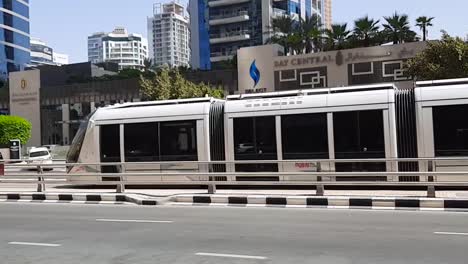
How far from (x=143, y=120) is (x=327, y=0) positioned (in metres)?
144

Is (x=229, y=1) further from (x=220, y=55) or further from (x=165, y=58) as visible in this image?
(x=165, y=58)

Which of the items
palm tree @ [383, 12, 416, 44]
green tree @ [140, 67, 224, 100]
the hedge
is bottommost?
the hedge

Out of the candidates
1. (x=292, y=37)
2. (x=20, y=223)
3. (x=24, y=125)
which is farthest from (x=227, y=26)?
(x=20, y=223)

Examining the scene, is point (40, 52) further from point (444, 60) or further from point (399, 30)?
point (444, 60)

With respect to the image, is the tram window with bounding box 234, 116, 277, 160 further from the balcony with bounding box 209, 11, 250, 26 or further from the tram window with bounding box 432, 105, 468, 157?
the balcony with bounding box 209, 11, 250, 26

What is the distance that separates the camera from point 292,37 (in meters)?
63.4

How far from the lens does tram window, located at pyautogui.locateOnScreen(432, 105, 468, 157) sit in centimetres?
1400

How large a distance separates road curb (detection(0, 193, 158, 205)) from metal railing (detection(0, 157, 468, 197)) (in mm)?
453

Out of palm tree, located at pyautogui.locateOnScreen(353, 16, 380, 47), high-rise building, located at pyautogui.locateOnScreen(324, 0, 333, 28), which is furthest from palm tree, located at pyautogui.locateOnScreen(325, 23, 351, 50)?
high-rise building, located at pyautogui.locateOnScreen(324, 0, 333, 28)

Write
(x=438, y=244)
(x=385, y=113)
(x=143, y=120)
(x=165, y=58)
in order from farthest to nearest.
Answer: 1. (x=165, y=58)
2. (x=143, y=120)
3. (x=385, y=113)
4. (x=438, y=244)

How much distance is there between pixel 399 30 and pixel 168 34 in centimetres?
13172

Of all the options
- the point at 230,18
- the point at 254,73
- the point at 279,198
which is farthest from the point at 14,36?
→ the point at 279,198

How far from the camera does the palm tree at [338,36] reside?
5719 centimetres

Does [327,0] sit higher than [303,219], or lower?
higher
